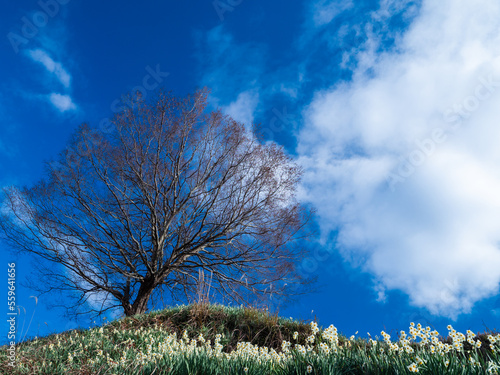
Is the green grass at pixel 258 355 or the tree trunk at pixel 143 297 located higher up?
the tree trunk at pixel 143 297

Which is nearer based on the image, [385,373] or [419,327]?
[385,373]

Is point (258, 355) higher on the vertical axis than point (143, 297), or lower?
lower

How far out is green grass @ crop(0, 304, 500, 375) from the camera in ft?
9.11

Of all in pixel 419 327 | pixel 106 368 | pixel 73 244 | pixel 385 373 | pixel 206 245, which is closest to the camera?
pixel 385 373

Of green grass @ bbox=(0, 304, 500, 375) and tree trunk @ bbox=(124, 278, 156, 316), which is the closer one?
green grass @ bbox=(0, 304, 500, 375)

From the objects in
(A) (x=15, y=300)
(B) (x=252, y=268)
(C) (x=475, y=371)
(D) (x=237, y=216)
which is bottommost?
(C) (x=475, y=371)

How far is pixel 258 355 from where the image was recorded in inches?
164

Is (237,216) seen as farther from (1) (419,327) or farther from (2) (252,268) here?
→ (1) (419,327)

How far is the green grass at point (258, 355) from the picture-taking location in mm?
2775

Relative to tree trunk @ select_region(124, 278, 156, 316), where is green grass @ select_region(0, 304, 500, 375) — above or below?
below

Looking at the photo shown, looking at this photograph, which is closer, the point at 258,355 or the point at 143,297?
the point at 258,355

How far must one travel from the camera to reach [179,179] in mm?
11539

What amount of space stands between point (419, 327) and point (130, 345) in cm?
405

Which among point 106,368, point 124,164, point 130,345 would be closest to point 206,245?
point 124,164
